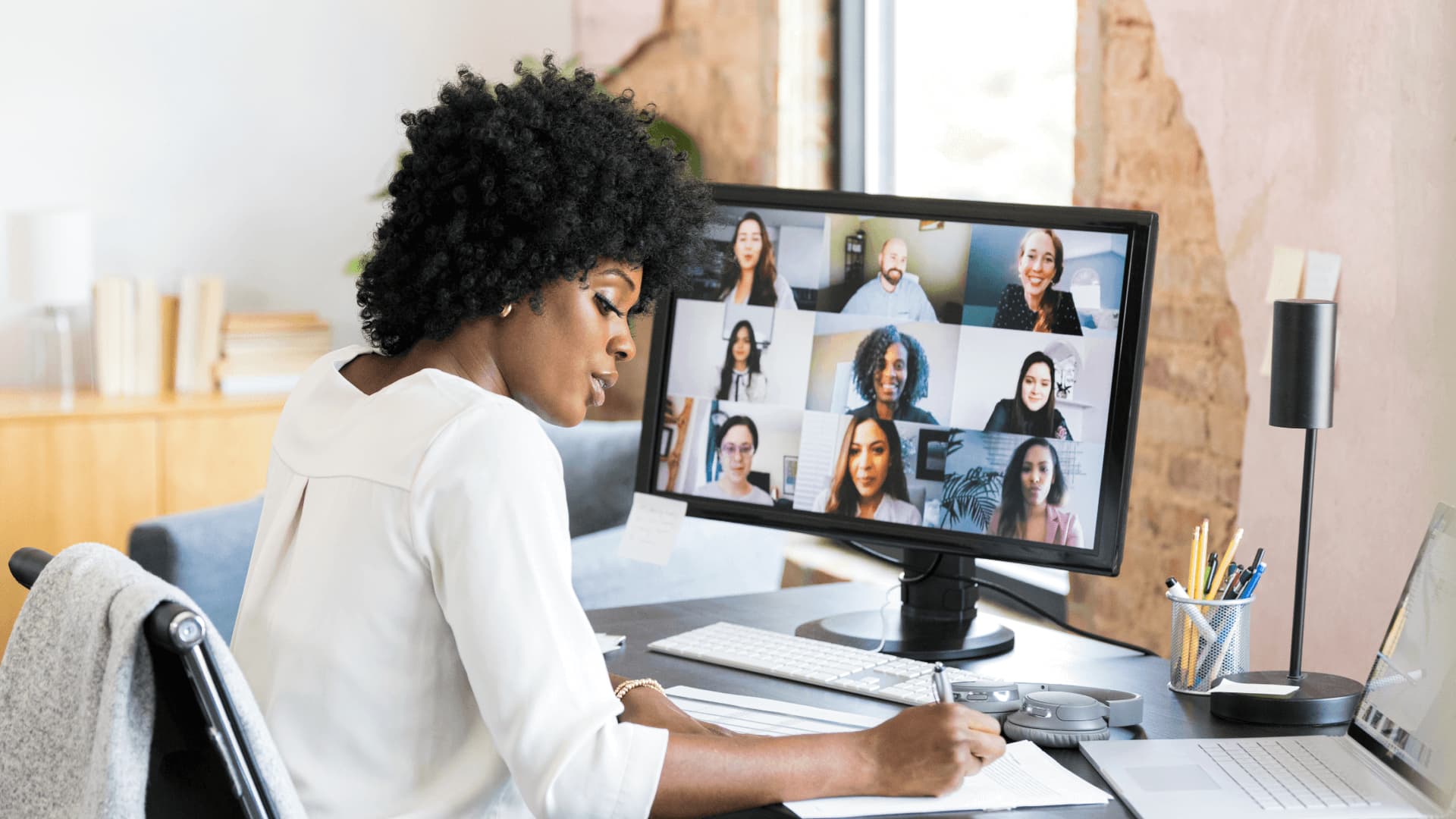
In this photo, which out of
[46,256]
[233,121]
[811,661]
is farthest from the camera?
[233,121]

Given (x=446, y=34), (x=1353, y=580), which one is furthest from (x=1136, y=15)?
(x=446, y=34)

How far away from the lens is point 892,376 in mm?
1529

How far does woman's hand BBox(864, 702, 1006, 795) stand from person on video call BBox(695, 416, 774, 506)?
1.74ft

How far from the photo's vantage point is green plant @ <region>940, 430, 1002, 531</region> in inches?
58.7

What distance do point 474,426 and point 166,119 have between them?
2.83 m

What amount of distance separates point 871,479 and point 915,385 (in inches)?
4.6

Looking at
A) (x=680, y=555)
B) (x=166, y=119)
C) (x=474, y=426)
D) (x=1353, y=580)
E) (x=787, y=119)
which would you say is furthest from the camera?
(x=166, y=119)

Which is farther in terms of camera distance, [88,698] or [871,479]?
[871,479]

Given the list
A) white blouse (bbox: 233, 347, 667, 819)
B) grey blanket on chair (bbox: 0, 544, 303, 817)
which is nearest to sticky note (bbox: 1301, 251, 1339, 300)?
white blouse (bbox: 233, 347, 667, 819)

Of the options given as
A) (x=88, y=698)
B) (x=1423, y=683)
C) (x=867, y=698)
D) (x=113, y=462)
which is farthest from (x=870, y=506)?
(x=113, y=462)

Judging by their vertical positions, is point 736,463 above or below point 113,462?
above

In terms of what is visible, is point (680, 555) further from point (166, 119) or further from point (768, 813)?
point (166, 119)

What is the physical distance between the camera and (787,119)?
10.1 ft

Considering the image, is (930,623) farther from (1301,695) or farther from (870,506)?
(1301,695)
